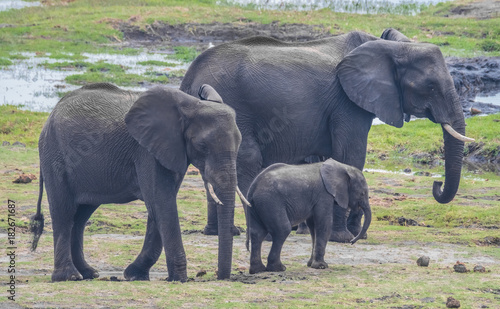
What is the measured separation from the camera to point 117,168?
9.35 m

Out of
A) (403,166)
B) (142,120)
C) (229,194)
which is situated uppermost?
(142,120)

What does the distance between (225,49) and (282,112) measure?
3.57 ft

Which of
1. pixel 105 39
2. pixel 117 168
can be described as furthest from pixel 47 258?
pixel 105 39

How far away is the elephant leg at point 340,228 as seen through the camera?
1162 cm

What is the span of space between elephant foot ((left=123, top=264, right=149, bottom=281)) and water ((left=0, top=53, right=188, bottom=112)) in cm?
1458

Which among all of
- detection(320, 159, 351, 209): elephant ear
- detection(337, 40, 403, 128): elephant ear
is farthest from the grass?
detection(320, 159, 351, 209): elephant ear

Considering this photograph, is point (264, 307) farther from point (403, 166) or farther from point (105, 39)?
point (105, 39)

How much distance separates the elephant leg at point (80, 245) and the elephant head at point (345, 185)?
261 cm

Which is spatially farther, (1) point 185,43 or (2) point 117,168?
(1) point 185,43

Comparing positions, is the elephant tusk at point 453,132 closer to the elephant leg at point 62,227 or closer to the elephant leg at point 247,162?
the elephant leg at point 247,162

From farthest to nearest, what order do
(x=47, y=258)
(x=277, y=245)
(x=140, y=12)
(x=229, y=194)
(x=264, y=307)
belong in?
(x=140, y=12), (x=47, y=258), (x=277, y=245), (x=229, y=194), (x=264, y=307)

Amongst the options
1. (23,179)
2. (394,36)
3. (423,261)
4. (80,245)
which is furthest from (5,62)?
(423,261)

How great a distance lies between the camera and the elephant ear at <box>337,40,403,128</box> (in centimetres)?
1191

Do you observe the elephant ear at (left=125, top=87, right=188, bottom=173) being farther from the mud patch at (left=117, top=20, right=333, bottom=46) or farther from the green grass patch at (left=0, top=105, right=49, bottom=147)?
the mud patch at (left=117, top=20, right=333, bottom=46)
